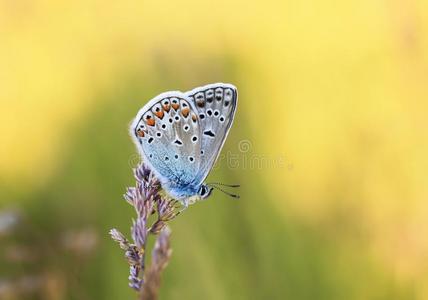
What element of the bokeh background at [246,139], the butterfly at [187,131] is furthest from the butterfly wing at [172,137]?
the bokeh background at [246,139]

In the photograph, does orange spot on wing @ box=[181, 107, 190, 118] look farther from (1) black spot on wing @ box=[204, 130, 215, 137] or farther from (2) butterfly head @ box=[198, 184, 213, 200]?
(2) butterfly head @ box=[198, 184, 213, 200]

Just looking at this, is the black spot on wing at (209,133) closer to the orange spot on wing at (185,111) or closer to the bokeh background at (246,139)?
the orange spot on wing at (185,111)

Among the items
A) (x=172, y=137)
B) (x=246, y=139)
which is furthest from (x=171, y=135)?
(x=246, y=139)

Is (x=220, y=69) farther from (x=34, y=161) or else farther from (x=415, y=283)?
(x=415, y=283)

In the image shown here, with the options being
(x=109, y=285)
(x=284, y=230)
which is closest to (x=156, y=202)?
(x=109, y=285)

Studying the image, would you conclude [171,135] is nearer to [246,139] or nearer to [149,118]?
[149,118]

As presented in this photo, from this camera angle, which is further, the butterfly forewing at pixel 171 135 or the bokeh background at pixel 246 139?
the bokeh background at pixel 246 139

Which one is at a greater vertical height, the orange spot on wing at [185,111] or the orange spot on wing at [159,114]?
the orange spot on wing at [159,114]
